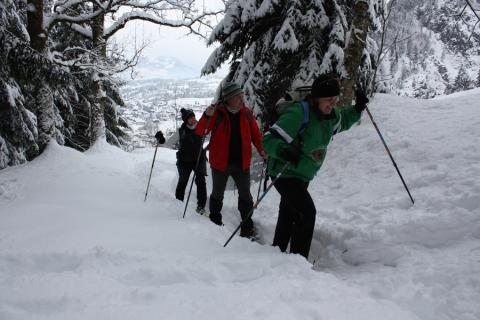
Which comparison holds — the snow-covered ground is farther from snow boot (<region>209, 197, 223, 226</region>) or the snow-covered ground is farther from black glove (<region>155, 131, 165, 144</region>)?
black glove (<region>155, 131, 165, 144</region>)

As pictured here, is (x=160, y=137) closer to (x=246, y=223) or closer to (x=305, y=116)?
(x=246, y=223)

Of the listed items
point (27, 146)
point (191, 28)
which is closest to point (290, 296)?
point (27, 146)

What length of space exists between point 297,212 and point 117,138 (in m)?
19.8

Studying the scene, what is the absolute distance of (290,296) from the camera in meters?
2.75

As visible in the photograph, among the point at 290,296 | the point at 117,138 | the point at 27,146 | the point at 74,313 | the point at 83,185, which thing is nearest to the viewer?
the point at 74,313

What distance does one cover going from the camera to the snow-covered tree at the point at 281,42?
842 centimetres

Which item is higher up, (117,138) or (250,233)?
(250,233)

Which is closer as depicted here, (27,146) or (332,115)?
(332,115)

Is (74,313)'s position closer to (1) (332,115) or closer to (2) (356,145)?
(1) (332,115)

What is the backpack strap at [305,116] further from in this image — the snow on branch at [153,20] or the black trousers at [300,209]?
the snow on branch at [153,20]

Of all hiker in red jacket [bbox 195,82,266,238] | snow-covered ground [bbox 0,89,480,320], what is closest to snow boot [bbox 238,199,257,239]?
hiker in red jacket [bbox 195,82,266,238]

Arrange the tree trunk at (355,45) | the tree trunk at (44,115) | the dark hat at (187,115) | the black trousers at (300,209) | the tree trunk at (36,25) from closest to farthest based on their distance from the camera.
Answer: the black trousers at (300,209), the dark hat at (187,115), the tree trunk at (355,45), the tree trunk at (36,25), the tree trunk at (44,115)

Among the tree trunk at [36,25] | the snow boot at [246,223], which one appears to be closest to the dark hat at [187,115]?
the snow boot at [246,223]

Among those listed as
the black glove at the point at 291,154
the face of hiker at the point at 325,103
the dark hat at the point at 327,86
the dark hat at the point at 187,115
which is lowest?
the dark hat at the point at 187,115
